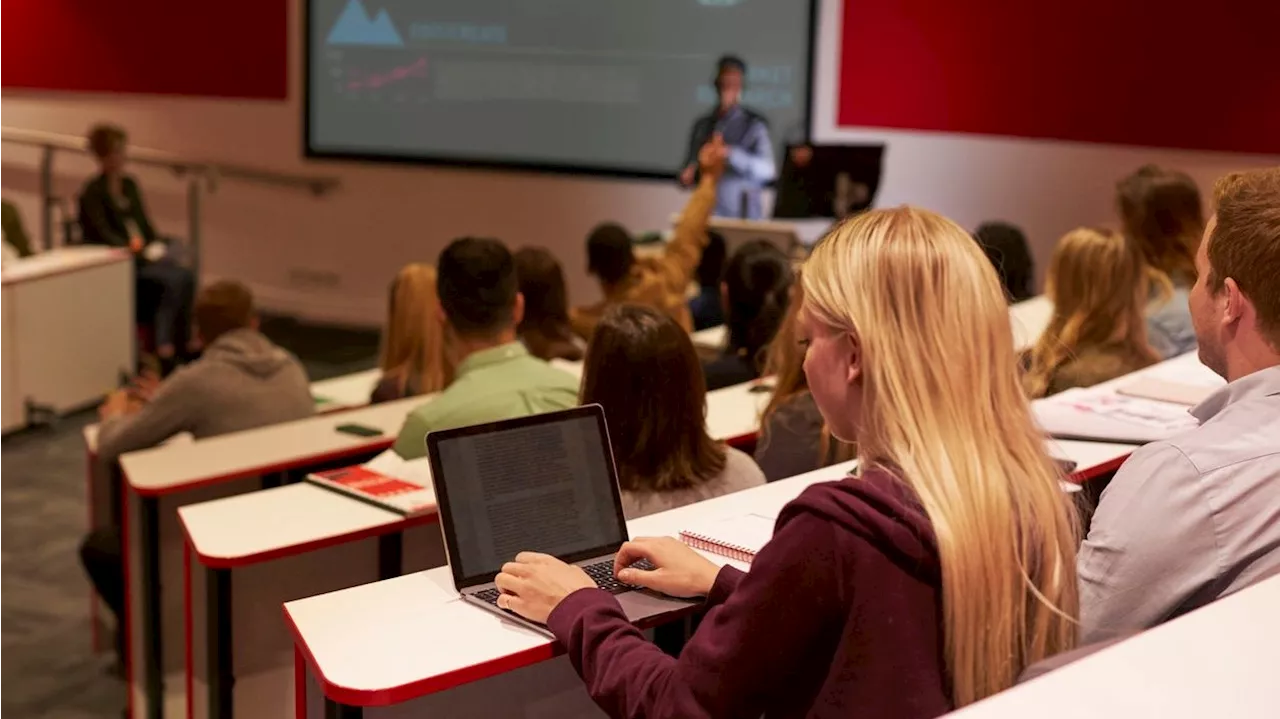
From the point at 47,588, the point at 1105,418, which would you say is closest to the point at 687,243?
the point at 47,588

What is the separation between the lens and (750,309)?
13.5 feet

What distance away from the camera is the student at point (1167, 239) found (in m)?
4.23

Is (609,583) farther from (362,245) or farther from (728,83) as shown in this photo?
(362,245)

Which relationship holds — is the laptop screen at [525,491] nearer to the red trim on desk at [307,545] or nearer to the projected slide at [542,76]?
the red trim on desk at [307,545]

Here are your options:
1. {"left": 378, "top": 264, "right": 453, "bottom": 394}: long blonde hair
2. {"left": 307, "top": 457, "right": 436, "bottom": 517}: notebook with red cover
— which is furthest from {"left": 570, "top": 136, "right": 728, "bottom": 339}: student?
{"left": 307, "top": 457, "right": 436, "bottom": 517}: notebook with red cover

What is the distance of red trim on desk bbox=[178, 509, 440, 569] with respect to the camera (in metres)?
2.62

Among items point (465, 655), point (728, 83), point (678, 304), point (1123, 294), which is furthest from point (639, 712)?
point (728, 83)

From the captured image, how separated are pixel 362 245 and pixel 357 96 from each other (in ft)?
2.93

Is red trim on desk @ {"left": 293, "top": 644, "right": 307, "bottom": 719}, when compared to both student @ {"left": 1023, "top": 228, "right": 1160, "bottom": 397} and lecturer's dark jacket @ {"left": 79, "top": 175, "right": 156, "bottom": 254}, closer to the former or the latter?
student @ {"left": 1023, "top": 228, "right": 1160, "bottom": 397}

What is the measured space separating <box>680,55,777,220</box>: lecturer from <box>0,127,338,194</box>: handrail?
2830mm

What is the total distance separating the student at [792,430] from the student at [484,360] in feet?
1.40

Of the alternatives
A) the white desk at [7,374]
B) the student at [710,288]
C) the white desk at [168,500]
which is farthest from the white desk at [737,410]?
the white desk at [7,374]

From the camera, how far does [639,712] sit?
1.63 meters

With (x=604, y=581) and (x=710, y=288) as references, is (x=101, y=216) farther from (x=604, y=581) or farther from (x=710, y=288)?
(x=604, y=581)
